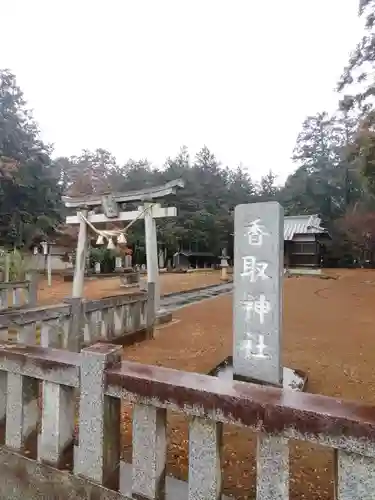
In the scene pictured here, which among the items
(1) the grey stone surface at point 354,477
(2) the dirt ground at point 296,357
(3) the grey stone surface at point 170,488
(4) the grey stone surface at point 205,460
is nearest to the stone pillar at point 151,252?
(2) the dirt ground at point 296,357

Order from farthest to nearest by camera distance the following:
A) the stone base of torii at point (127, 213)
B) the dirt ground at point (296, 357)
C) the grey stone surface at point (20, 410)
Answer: the stone base of torii at point (127, 213) → the dirt ground at point (296, 357) → the grey stone surface at point (20, 410)

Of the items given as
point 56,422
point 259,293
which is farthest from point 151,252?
point 56,422

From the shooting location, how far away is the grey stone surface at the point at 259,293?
4.24m

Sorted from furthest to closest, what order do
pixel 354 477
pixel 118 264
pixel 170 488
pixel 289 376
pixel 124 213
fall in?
pixel 118 264 < pixel 124 213 < pixel 289 376 < pixel 170 488 < pixel 354 477

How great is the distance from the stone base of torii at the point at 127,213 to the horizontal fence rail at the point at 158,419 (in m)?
6.95

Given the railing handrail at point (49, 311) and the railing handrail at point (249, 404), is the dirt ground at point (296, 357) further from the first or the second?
the railing handrail at point (249, 404)

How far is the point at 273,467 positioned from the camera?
163cm

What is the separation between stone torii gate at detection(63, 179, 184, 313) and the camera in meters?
9.72

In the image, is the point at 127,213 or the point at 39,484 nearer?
the point at 39,484

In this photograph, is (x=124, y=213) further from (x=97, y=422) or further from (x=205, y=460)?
(x=205, y=460)

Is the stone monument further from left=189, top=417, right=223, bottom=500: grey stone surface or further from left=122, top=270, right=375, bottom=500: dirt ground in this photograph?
left=189, top=417, right=223, bottom=500: grey stone surface

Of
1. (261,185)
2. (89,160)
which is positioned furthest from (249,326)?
(261,185)

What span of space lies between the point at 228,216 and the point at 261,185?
13.0 metres

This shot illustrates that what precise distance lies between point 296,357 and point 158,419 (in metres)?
4.90
